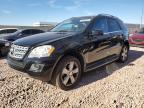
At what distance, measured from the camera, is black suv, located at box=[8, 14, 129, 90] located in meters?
3.65

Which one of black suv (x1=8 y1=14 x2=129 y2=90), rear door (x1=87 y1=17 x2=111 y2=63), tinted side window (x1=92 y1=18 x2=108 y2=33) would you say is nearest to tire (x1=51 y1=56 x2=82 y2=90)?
black suv (x1=8 y1=14 x2=129 y2=90)

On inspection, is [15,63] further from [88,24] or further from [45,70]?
[88,24]

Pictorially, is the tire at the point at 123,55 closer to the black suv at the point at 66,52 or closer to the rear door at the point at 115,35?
the rear door at the point at 115,35

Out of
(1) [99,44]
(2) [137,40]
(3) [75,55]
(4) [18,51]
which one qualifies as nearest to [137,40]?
(2) [137,40]

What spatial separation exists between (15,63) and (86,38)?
5.85 feet

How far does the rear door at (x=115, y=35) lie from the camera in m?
5.67

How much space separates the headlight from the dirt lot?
670mm

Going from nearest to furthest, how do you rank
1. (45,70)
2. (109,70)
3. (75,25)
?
(45,70) → (75,25) → (109,70)

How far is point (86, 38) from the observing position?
4.49 m

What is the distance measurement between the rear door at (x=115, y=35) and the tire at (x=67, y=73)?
5.78 feet

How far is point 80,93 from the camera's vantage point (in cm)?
394

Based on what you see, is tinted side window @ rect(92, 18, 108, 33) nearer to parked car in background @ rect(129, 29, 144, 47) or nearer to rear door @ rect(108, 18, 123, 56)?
rear door @ rect(108, 18, 123, 56)

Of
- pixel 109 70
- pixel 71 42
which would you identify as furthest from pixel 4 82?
pixel 109 70

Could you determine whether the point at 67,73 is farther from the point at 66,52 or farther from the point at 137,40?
the point at 137,40
